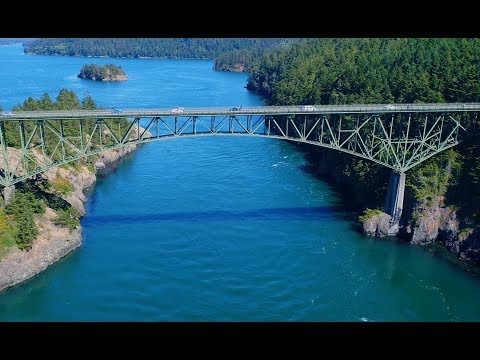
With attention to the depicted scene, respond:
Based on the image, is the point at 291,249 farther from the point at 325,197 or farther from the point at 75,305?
the point at 75,305

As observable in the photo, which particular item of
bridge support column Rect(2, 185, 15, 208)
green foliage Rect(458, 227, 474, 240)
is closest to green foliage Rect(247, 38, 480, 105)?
green foliage Rect(458, 227, 474, 240)

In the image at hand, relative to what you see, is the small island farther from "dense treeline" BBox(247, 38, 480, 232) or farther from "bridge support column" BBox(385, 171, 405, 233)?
"bridge support column" BBox(385, 171, 405, 233)

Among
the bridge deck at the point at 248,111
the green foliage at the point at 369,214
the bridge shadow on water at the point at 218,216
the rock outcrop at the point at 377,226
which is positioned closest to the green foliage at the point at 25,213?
the bridge deck at the point at 248,111

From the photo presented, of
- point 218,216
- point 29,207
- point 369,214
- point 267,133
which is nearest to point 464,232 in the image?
point 369,214

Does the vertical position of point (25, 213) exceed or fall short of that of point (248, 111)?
it falls short

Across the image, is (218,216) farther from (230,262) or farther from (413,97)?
(413,97)

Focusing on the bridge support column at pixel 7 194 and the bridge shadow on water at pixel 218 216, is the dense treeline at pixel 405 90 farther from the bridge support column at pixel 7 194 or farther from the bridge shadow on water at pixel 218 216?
the bridge support column at pixel 7 194
